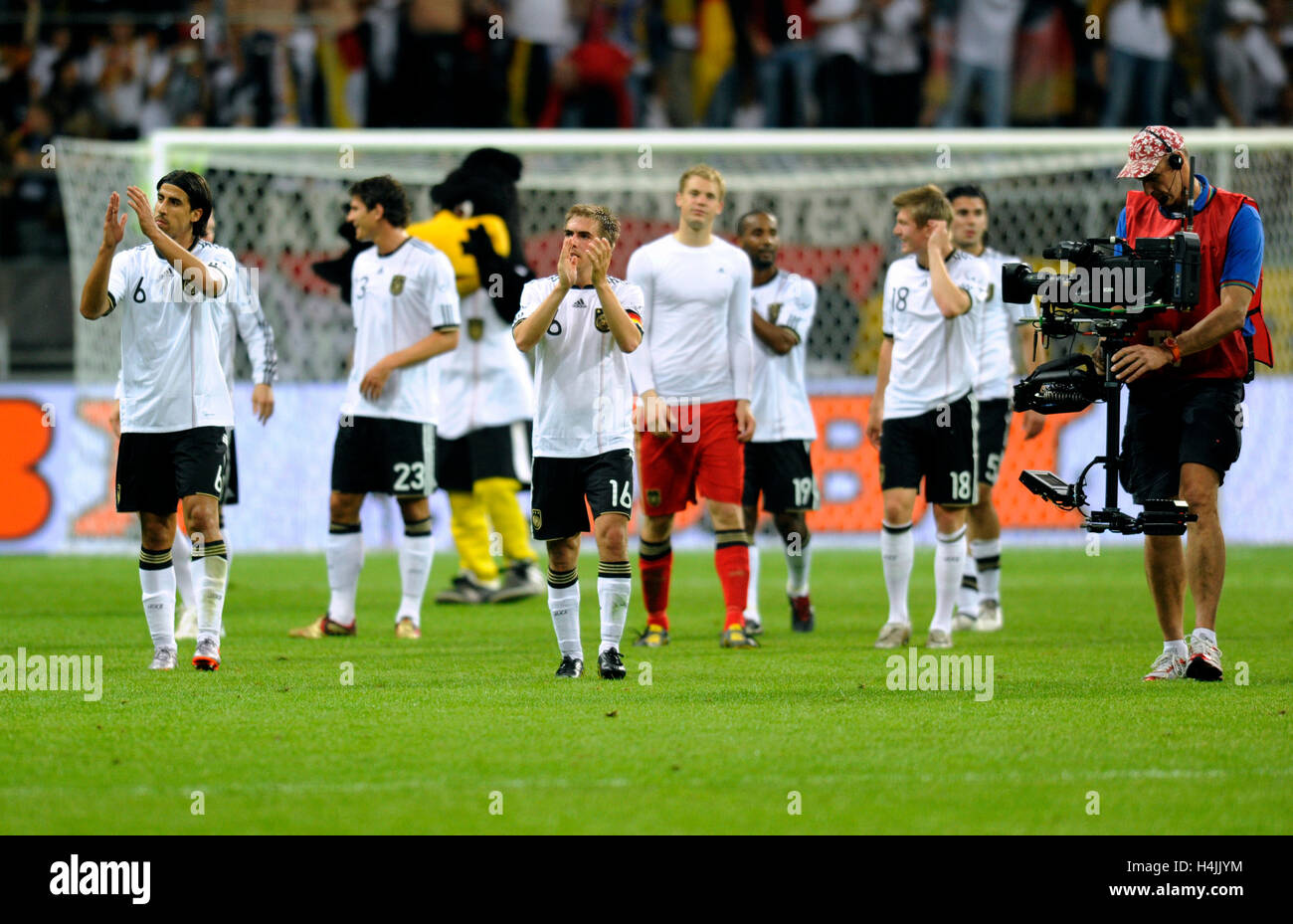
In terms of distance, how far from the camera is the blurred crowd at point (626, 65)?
18.6 meters

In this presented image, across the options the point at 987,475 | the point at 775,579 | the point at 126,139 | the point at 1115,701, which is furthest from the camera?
the point at 126,139

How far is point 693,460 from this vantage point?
877cm

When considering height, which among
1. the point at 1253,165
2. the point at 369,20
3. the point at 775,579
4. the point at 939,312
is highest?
the point at 369,20

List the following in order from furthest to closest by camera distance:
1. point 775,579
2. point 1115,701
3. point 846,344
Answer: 1. point 846,344
2. point 775,579
3. point 1115,701

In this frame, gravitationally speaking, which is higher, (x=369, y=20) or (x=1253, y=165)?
(x=369, y=20)

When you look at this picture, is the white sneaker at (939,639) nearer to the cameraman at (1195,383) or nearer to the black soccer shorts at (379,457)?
the cameraman at (1195,383)

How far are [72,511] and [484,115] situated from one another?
6598mm

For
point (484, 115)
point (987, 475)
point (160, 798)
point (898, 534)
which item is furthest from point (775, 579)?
point (160, 798)

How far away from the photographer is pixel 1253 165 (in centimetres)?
1614

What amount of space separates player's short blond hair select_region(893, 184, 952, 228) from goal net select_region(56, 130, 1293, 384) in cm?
571

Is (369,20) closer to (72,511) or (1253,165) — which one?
(72,511)

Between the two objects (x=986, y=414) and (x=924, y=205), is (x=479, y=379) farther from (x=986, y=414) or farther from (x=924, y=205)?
(x=924, y=205)

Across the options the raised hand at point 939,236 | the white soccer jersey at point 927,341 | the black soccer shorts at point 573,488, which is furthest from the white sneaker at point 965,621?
the black soccer shorts at point 573,488

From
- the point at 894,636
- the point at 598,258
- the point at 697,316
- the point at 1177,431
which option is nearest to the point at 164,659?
the point at 598,258
